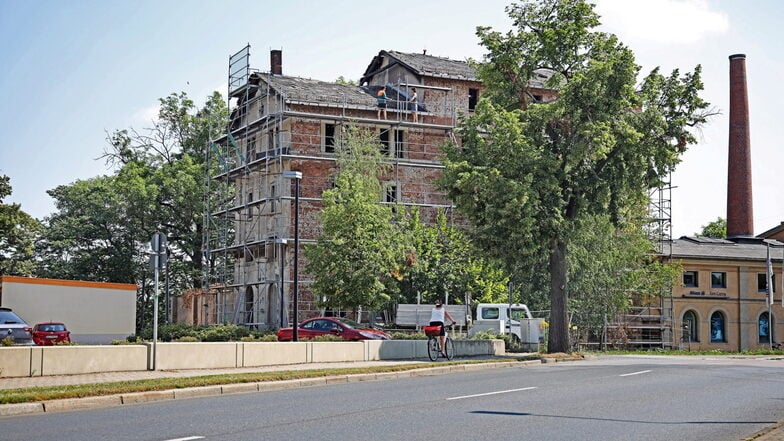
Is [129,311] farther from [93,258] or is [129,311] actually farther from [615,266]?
[615,266]

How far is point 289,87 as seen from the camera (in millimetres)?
59188

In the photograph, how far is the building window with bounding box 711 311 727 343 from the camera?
235 ft

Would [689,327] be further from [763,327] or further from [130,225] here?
[130,225]

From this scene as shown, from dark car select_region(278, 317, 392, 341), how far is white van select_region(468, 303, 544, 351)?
21.6ft

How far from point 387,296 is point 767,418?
112ft

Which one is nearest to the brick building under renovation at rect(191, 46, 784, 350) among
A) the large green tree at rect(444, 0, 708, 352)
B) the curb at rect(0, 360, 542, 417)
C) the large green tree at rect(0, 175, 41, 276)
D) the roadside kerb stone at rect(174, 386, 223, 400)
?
the large green tree at rect(0, 175, 41, 276)

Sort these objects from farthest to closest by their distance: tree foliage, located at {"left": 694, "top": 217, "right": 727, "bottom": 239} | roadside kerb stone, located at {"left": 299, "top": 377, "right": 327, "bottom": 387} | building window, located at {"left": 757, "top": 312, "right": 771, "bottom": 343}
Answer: tree foliage, located at {"left": 694, "top": 217, "right": 727, "bottom": 239}
building window, located at {"left": 757, "top": 312, "right": 771, "bottom": 343}
roadside kerb stone, located at {"left": 299, "top": 377, "right": 327, "bottom": 387}

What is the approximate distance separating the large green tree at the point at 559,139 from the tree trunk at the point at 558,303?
4 centimetres

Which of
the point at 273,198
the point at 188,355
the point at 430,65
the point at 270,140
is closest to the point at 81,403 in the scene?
the point at 188,355

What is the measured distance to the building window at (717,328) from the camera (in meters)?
71.6

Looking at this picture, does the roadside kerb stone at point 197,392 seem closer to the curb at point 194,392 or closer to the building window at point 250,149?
the curb at point 194,392

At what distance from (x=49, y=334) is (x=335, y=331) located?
1123cm

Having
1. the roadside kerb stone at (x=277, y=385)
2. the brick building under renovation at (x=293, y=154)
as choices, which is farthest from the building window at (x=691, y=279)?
the roadside kerb stone at (x=277, y=385)

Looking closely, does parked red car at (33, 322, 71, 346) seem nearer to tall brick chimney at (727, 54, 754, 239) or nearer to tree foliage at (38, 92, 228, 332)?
tree foliage at (38, 92, 228, 332)
